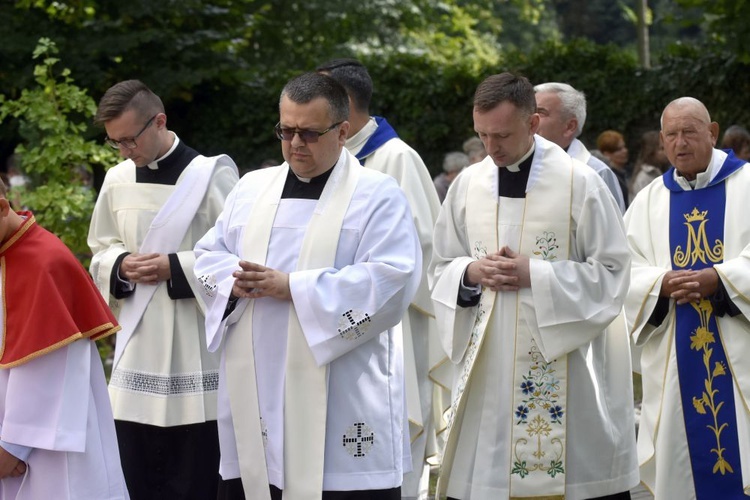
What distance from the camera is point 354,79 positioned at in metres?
6.41

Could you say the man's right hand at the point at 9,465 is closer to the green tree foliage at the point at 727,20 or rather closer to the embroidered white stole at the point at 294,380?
the embroidered white stole at the point at 294,380

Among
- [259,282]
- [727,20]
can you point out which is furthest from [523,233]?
[727,20]

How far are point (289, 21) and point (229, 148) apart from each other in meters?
3.08

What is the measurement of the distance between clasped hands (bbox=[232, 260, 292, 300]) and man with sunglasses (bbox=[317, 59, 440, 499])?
2003 mm

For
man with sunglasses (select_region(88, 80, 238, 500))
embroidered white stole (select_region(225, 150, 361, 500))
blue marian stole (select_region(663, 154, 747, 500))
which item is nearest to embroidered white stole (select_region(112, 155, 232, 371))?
man with sunglasses (select_region(88, 80, 238, 500))

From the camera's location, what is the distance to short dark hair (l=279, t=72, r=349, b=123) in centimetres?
473

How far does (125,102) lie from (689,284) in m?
2.82

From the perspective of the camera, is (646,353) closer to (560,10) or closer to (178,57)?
(178,57)

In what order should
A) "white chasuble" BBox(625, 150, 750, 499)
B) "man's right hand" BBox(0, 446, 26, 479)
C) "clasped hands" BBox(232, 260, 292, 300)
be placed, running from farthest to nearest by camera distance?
1. "white chasuble" BBox(625, 150, 750, 499)
2. "clasped hands" BBox(232, 260, 292, 300)
3. "man's right hand" BBox(0, 446, 26, 479)

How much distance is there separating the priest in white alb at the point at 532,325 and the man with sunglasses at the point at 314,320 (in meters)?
0.66

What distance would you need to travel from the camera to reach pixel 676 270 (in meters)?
6.08

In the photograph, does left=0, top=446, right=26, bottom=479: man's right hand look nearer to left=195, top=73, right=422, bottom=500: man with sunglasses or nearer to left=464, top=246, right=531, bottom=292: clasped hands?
left=195, top=73, right=422, bottom=500: man with sunglasses

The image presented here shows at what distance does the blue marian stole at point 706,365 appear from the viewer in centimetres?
601

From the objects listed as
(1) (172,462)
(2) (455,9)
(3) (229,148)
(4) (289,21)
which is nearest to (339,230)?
(1) (172,462)
